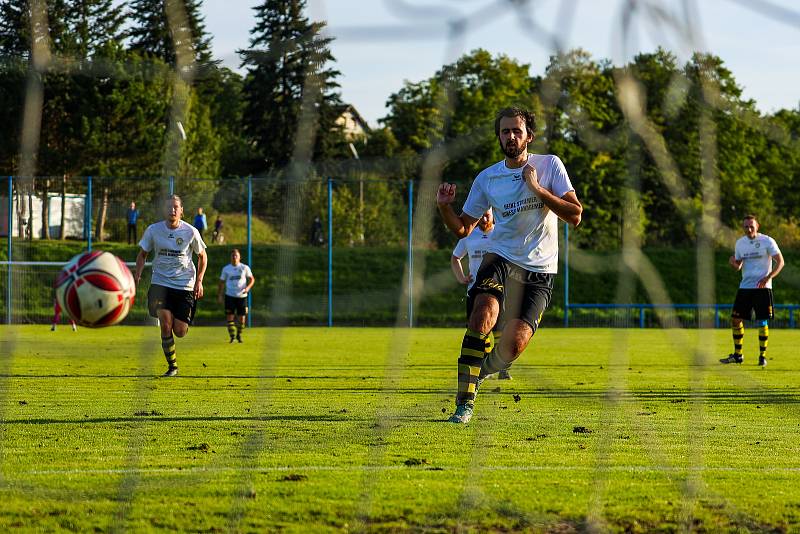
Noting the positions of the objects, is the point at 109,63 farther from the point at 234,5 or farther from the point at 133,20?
the point at 234,5

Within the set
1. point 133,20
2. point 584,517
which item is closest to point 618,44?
point 584,517

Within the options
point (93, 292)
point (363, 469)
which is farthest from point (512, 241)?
point (93, 292)

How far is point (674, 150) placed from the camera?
11.2 metres

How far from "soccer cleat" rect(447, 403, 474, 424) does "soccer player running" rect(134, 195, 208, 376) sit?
503cm

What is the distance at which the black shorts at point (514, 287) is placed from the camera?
725 centimetres

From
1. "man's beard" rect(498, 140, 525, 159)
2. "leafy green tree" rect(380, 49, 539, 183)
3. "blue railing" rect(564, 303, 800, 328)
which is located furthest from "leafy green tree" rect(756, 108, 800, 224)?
"blue railing" rect(564, 303, 800, 328)

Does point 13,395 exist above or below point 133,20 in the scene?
below

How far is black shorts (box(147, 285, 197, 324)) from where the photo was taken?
40.0ft

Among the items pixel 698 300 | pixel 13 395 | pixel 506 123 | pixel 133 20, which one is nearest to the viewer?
pixel 506 123

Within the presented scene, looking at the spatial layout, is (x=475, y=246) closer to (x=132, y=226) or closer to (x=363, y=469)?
→ (x=363, y=469)

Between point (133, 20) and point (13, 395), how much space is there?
3.54 metres

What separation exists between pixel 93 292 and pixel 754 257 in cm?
993

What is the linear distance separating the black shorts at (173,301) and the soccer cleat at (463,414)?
5251 mm

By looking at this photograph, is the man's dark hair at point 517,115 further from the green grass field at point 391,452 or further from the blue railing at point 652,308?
the blue railing at point 652,308
